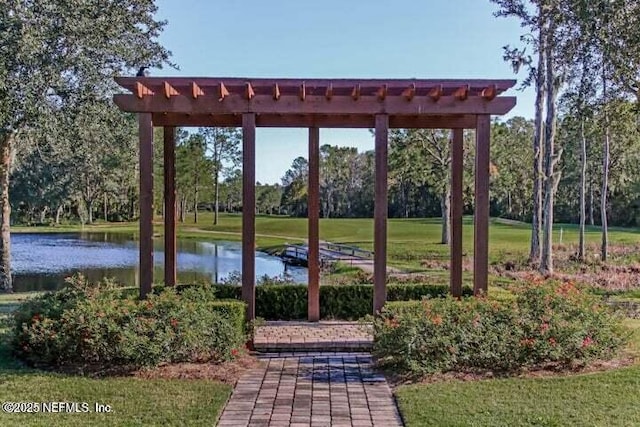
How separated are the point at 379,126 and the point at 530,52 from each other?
9726 millimetres

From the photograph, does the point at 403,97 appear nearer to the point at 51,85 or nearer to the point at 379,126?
the point at 379,126

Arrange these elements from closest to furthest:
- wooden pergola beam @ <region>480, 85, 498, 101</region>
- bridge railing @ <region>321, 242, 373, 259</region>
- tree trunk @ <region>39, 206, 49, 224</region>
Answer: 1. wooden pergola beam @ <region>480, 85, 498, 101</region>
2. bridge railing @ <region>321, 242, 373, 259</region>
3. tree trunk @ <region>39, 206, 49, 224</region>

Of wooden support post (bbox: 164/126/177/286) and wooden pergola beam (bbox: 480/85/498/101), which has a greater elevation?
wooden pergola beam (bbox: 480/85/498/101)

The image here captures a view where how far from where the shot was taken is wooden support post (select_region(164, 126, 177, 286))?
24.0ft

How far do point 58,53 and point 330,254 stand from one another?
1075cm

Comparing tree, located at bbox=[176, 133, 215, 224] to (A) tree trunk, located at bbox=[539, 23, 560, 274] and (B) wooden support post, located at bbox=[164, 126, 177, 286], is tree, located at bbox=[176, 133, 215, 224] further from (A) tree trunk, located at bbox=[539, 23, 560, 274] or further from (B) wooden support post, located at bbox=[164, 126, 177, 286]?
(B) wooden support post, located at bbox=[164, 126, 177, 286]

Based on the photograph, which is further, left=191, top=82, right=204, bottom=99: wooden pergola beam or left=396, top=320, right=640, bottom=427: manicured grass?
left=191, top=82, right=204, bottom=99: wooden pergola beam

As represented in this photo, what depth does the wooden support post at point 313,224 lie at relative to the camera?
24.3 feet

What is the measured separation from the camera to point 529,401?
4.09 metres

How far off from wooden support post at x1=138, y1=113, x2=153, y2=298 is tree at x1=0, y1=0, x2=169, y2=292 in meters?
4.88

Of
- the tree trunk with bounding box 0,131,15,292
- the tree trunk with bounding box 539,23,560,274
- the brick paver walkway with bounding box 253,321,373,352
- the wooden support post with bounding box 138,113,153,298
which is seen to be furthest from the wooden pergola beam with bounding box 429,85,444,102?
the tree trunk with bounding box 0,131,15,292

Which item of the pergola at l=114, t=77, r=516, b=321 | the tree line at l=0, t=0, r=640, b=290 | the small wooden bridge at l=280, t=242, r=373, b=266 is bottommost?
the small wooden bridge at l=280, t=242, r=373, b=266

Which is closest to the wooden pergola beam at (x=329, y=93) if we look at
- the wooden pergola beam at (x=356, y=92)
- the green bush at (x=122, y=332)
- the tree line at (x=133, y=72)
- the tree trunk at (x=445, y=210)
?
the wooden pergola beam at (x=356, y=92)

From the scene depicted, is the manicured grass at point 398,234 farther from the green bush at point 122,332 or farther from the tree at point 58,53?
the green bush at point 122,332
